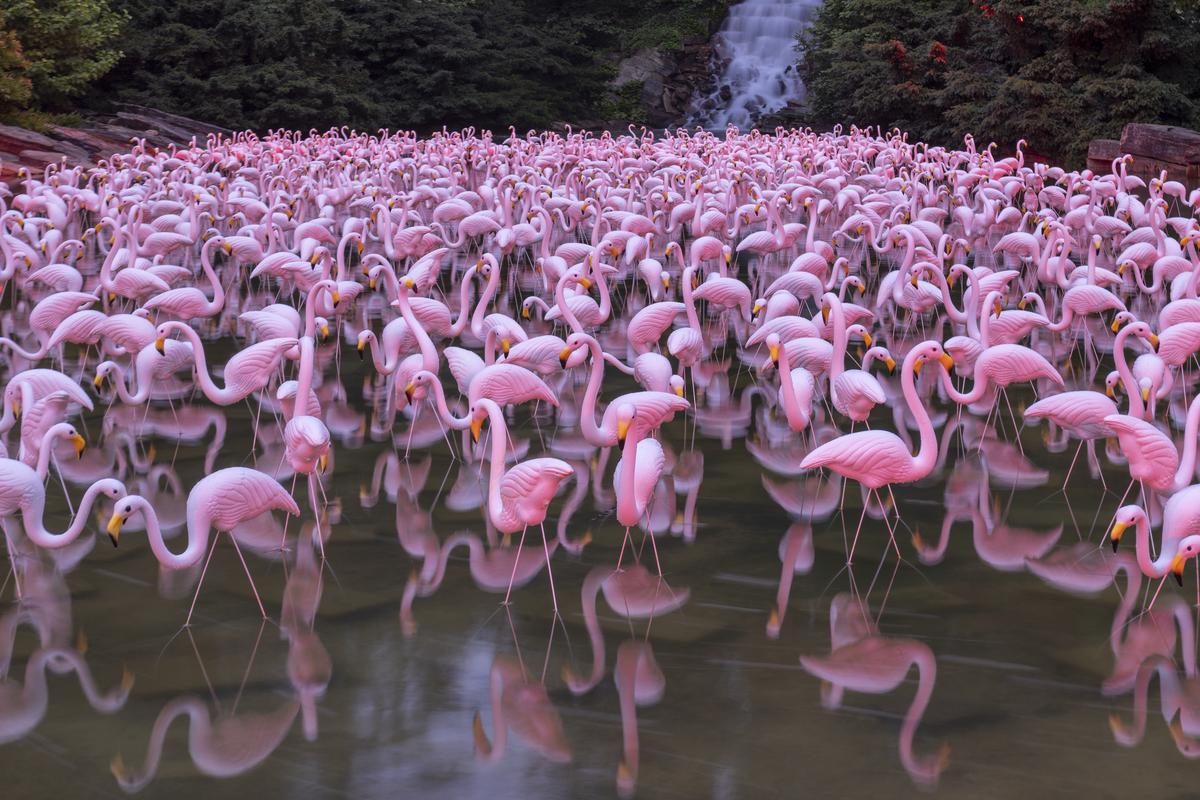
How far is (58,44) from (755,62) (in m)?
18.5

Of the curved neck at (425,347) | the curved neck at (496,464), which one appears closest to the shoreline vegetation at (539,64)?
the curved neck at (425,347)

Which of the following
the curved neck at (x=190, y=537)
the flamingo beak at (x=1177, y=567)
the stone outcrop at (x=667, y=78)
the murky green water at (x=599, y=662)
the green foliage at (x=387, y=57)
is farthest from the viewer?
the stone outcrop at (x=667, y=78)

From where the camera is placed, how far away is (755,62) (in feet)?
108

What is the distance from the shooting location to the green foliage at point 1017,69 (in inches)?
842

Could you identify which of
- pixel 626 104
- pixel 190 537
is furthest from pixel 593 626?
pixel 626 104

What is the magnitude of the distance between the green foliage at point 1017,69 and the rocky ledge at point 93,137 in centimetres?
1413

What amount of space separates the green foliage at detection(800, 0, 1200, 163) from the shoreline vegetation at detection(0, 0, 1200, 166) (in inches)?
1.6

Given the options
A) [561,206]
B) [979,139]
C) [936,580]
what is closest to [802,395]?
[936,580]

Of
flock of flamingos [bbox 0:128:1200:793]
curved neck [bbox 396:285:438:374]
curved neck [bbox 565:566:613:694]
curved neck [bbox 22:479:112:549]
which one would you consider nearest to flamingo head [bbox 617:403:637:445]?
flock of flamingos [bbox 0:128:1200:793]

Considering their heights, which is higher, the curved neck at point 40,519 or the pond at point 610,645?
the curved neck at point 40,519

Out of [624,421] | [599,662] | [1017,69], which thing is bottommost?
[599,662]

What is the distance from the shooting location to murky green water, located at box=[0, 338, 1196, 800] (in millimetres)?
4113

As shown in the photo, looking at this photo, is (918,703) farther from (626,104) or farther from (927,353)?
(626,104)

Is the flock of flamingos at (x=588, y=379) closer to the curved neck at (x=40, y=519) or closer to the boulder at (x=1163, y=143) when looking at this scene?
the curved neck at (x=40, y=519)
